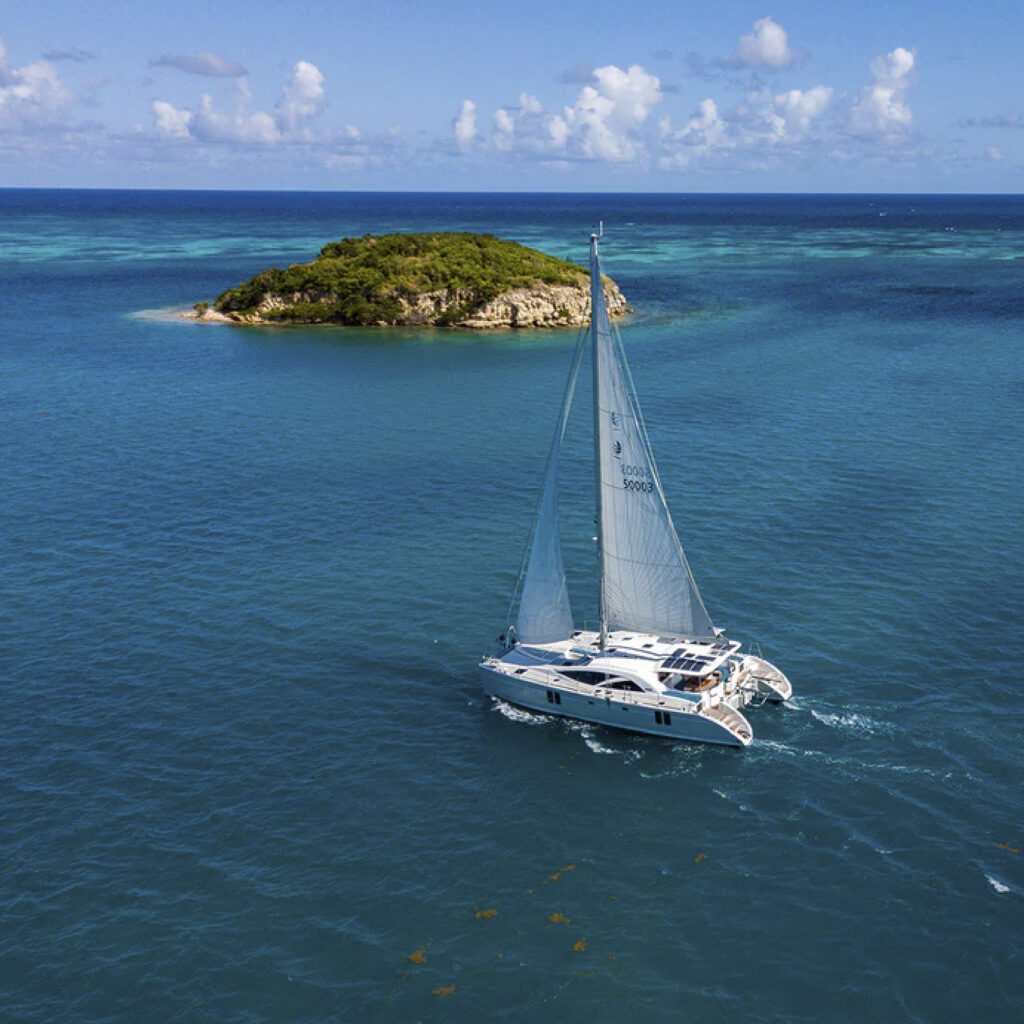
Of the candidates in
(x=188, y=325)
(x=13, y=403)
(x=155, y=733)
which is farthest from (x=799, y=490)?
(x=188, y=325)

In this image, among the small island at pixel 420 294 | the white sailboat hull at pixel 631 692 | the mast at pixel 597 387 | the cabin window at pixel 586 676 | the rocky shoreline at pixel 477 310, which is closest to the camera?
the mast at pixel 597 387

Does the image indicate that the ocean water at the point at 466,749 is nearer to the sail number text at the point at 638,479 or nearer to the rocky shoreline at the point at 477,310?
the sail number text at the point at 638,479

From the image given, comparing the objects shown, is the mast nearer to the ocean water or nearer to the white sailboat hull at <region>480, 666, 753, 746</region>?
the white sailboat hull at <region>480, 666, 753, 746</region>

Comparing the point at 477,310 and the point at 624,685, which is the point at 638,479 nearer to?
the point at 624,685

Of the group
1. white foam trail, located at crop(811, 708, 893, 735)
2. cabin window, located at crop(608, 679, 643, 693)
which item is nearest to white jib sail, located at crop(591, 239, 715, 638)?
cabin window, located at crop(608, 679, 643, 693)

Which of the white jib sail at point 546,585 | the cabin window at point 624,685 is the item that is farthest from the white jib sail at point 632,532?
the cabin window at point 624,685
